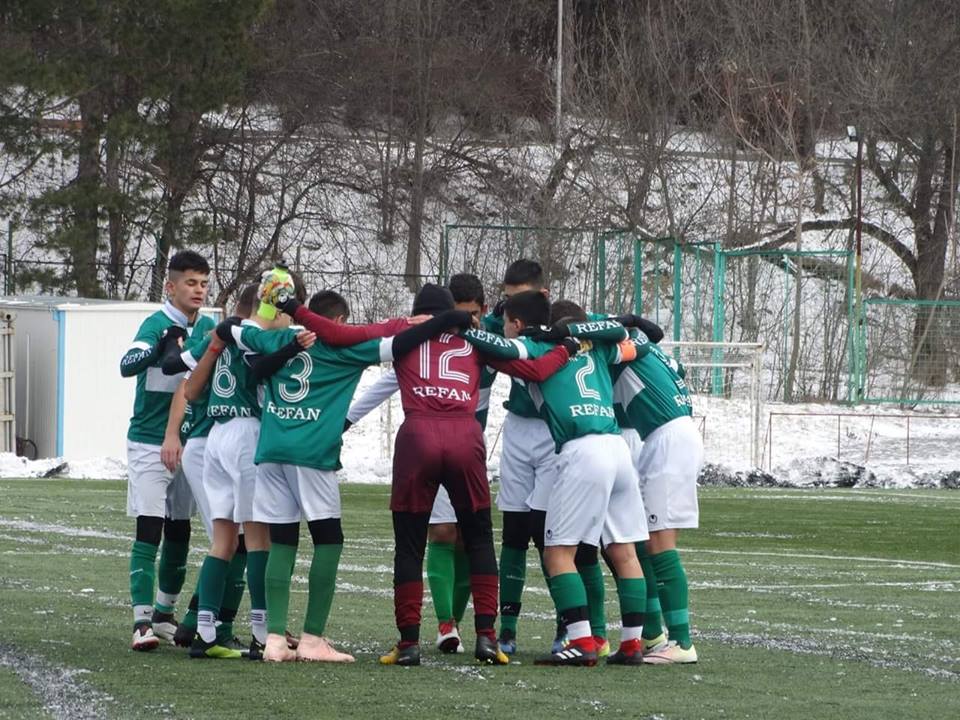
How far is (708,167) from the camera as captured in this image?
4212 centimetres

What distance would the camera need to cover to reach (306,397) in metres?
7.57

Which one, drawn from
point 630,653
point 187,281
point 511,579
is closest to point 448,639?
point 511,579

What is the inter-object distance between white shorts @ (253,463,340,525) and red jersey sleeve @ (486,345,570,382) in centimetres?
92

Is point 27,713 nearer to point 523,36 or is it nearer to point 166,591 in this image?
point 166,591

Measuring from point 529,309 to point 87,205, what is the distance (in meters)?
24.9

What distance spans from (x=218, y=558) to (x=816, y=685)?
270cm

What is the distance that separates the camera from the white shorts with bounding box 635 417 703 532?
803cm

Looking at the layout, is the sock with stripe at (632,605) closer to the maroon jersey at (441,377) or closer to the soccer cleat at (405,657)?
the soccer cleat at (405,657)

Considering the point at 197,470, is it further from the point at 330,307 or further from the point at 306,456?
the point at 330,307

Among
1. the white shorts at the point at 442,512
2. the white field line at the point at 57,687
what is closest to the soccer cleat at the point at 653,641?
the white shorts at the point at 442,512

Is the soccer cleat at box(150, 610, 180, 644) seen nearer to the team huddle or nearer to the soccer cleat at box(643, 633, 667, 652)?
the team huddle

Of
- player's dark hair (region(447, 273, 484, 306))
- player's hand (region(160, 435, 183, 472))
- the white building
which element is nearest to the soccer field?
player's hand (region(160, 435, 183, 472))

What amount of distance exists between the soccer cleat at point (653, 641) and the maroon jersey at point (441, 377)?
1.42 metres

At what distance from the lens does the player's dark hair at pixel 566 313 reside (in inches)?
316
